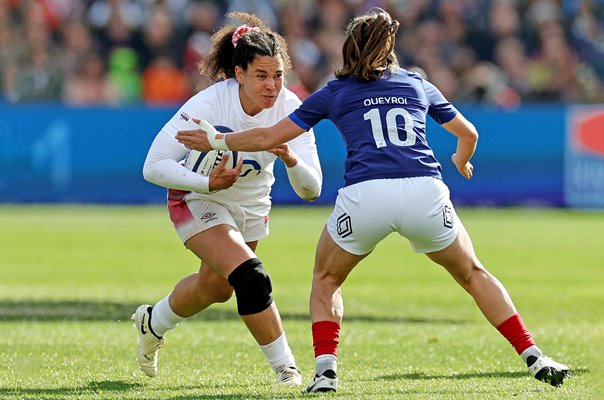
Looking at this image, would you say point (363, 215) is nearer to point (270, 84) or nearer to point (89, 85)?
point (270, 84)

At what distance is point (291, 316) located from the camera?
11.3m

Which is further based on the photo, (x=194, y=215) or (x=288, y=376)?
(x=194, y=215)

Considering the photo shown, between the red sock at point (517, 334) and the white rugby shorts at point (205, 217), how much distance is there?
177cm

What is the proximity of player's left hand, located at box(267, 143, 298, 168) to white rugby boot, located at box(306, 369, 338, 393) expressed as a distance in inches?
48.6

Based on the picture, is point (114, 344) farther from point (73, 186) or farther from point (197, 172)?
point (73, 186)

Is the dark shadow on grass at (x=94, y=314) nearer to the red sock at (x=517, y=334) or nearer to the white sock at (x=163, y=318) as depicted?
the white sock at (x=163, y=318)

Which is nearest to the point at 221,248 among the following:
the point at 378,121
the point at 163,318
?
the point at 163,318

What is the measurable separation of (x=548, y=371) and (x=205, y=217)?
2.23 metres

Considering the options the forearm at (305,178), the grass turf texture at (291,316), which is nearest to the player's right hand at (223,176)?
the forearm at (305,178)

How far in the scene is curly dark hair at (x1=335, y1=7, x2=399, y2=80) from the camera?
6.89 m

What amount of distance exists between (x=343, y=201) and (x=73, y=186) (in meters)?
16.5

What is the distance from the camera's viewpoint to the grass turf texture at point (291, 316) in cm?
736

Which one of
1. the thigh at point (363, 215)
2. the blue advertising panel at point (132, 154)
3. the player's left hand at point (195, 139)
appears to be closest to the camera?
the thigh at point (363, 215)

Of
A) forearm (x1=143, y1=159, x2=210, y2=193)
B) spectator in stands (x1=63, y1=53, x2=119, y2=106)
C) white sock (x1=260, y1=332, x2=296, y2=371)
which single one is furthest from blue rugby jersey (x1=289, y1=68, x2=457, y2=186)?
spectator in stands (x1=63, y1=53, x2=119, y2=106)
